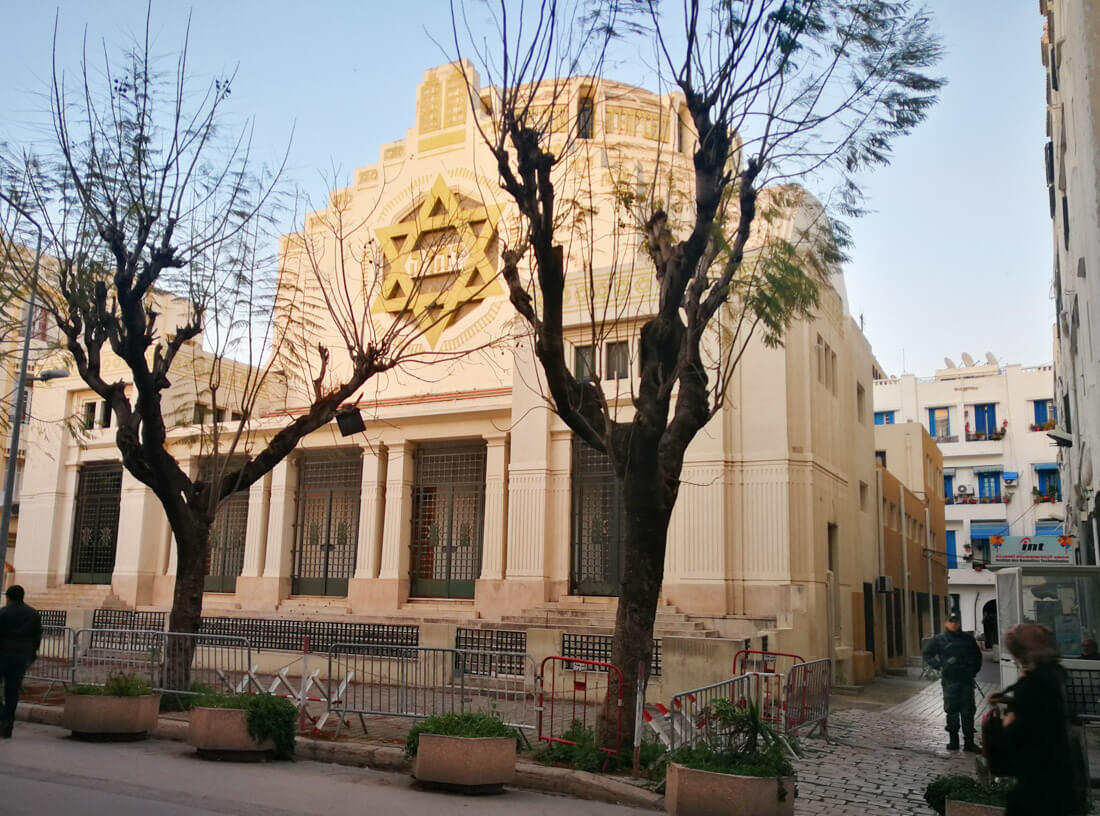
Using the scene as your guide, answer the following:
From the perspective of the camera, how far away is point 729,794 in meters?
7.46

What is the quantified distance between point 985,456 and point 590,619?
124 feet

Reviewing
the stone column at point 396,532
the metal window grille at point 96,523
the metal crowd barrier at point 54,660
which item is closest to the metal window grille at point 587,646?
the stone column at point 396,532

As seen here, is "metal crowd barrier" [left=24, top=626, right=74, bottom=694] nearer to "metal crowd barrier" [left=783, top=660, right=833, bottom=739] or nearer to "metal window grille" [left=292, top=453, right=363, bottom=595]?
"metal window grille" [left=292, top=453, right=363, bottom=595]

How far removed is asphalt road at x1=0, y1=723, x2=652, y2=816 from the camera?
24.7ft

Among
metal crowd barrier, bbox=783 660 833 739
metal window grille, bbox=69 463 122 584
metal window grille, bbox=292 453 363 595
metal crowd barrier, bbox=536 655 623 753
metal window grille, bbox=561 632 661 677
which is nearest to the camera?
metal crowd barrier, bbox=536 655 623 753

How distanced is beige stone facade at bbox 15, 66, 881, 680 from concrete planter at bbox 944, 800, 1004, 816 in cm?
922

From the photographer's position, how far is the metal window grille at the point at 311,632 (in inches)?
698

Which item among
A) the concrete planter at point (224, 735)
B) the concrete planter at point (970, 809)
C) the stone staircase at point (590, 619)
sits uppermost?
the stone staircase at point (590, 619)

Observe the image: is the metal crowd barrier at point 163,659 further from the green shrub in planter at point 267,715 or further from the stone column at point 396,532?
the stone column at point 396,532

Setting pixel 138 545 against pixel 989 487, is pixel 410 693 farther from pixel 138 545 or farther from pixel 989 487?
pixel 989 487

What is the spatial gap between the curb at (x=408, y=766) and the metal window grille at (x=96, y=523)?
15851 mm

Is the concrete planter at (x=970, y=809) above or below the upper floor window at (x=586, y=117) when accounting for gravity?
below

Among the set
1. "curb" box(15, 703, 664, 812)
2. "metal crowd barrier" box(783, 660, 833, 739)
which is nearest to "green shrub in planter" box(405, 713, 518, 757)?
"curb" box(15, 703, 664, 812)

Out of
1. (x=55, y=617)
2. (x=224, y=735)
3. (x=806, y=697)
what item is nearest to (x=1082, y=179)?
(x=806, y=697)
